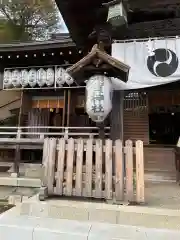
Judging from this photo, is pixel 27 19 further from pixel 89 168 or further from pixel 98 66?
pixel 89 168

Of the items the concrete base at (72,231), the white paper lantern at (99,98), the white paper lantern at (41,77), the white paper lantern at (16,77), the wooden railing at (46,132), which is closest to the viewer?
the concrete base at (72,231)

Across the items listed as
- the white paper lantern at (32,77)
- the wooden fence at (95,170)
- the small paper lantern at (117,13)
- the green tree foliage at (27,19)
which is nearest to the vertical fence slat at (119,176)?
the wooden fence at (95,170)

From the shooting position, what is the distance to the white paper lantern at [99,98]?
17.1 feet

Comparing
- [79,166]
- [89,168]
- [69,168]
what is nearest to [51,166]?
[69,168]

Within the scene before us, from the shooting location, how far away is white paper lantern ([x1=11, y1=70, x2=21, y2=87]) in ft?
35.7

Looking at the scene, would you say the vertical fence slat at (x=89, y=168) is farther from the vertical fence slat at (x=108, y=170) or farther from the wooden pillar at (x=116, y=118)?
the wooden pillar at (x=116, y=118)

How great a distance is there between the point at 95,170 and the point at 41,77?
7168 millimetres

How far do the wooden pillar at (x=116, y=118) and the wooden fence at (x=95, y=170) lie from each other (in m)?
1.34

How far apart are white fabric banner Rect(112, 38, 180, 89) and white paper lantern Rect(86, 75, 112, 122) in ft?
2.40

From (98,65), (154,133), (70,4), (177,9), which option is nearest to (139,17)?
(177,9)

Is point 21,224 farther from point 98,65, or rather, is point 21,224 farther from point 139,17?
point 139,17

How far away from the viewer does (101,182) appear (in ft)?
14.9

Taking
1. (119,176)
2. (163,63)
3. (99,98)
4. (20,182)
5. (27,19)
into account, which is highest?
(27,19)

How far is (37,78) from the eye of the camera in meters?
10.8
